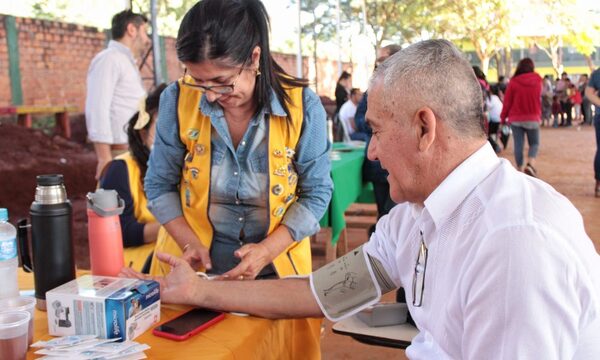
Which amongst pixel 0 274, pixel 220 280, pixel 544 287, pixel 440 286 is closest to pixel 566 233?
pixel 544 287

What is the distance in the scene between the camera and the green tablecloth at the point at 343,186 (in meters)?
3.96

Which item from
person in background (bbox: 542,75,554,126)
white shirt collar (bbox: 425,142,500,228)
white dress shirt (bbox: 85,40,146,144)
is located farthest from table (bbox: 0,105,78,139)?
person in background (bbox: 542,75,554,126)

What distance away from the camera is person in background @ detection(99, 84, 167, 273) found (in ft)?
7.77

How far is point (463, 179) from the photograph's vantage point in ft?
3.44

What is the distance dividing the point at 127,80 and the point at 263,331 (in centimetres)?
304

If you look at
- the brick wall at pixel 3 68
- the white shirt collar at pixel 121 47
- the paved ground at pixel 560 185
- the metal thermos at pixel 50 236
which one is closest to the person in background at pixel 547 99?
the paved ground at pixel 560 185

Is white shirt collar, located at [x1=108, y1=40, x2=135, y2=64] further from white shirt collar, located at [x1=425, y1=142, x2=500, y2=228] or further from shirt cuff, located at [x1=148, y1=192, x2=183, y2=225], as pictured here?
white shirt collar, located at [x1=425, y1=142, x2=500, y2=228]

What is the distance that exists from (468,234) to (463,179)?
107 millimetres

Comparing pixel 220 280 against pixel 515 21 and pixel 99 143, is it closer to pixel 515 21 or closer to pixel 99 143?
pixel 99 143

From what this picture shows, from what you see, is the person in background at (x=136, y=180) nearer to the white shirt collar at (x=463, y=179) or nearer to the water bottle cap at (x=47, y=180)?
the water bottle cap at (x=47, y=180)

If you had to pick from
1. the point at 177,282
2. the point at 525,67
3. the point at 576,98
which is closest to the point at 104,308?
the point at 177,282

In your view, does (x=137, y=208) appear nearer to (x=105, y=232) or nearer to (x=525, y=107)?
(x=105, y=232)

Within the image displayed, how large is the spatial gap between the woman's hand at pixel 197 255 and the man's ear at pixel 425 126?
32.8 inches

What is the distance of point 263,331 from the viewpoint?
1.37 meters
